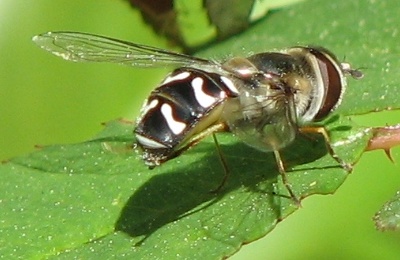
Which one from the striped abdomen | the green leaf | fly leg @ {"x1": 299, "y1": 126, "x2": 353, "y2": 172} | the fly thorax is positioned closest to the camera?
the green leaf

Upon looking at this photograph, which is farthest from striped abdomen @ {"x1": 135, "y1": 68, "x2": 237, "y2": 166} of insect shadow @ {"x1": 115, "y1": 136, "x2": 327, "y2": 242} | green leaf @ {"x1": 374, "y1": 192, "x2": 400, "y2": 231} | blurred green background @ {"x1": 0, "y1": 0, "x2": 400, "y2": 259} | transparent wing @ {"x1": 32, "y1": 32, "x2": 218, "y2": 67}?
blurred green background @ {"x1": 0, "y1": 0, "x2": 400, "y2": 259}

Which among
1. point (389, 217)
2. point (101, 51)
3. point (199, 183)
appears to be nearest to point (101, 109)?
point (101, 51)

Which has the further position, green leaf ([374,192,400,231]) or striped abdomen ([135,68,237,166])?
striped abdomen ([135,68,237,166])

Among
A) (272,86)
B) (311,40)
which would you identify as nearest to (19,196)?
(272,86)

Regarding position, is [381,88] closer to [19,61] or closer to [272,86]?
[272,86]

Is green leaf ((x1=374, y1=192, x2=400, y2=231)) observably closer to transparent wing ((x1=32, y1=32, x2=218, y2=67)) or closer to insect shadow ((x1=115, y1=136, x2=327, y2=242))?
insect shadow ((x1=115, y1=136, x2=327, y2=242))

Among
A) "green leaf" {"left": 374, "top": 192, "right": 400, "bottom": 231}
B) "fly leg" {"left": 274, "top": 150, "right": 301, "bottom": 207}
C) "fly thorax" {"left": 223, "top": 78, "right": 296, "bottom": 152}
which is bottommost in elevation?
"fly leg" {"left": 274, "top": 150, "right": 301, "bottom": 207}

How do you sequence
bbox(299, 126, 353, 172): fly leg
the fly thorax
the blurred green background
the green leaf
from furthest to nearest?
1. the blurred green background
2. bbox(299, 126, 353, 172): fly leg
3. the fly thorax
4. the green leaf
